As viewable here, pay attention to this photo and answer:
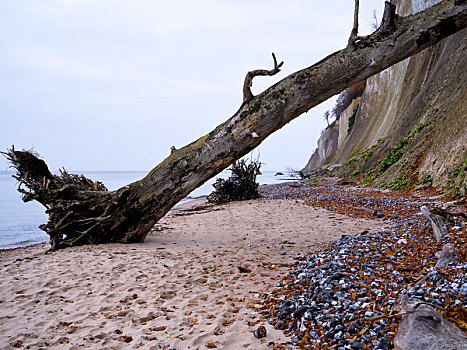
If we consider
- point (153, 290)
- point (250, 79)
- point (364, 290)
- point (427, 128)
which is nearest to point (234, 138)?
point (250, 79)

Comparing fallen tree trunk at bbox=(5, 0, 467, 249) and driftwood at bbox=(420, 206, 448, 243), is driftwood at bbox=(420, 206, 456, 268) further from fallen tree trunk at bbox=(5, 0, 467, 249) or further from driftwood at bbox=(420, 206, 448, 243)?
fallen tree trunk at bbox=(5, 0, 467, 249)

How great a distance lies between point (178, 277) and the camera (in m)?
3.96

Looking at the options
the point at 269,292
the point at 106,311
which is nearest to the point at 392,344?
the point at 269,292

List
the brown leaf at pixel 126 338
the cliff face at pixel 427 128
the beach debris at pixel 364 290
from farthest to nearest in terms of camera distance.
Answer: the cliff face at pixel 427 128 → the brown leaf at pixel 126 338 → the beach debris at pixel 364 290

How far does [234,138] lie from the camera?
540 cm

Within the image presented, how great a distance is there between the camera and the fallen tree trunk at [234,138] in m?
5.29

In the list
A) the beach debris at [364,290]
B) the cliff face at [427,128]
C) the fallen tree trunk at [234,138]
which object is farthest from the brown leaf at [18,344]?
the cliff face at [427,128]

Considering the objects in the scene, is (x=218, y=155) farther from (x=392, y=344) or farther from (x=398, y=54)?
(x=392, y=344)

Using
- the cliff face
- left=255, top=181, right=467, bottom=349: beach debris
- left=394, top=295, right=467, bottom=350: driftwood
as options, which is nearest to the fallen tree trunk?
left=255, top=181, right=467, bottom=349: beach debris

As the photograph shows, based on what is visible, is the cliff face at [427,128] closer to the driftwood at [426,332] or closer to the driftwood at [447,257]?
the driftwood at [447,257]

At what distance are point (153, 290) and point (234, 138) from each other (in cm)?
280

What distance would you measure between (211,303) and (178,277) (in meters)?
0.88

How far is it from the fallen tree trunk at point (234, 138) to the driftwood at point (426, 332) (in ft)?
12.5

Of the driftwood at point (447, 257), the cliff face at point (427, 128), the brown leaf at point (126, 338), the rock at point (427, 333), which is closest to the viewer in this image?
the rock at point (427, 333)
